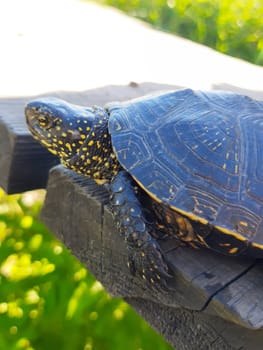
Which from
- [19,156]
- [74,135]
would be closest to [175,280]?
[74,135]

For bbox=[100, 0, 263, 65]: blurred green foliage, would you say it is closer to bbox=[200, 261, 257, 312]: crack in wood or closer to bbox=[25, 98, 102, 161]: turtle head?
bbox=[25, 98, 102, 161]: turtle head

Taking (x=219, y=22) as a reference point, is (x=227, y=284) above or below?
above

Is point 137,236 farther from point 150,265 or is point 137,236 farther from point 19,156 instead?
point 19,156

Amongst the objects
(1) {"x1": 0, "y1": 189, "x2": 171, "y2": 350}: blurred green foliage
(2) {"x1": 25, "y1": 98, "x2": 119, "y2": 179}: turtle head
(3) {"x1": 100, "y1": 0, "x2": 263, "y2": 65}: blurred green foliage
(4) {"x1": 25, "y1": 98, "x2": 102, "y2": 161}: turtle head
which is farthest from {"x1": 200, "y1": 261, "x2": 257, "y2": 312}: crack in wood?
(3) {"x1": 100, "y1": 0, "x2": 263, "y2": 65}: blurred green foliage

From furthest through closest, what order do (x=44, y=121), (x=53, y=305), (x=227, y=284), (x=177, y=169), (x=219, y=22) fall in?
1. (x=219, y=22)
2. (x=53, y=305)
3. (x=44, y=121)
4. (x=177, y=169)
5. (x=227, y=284)

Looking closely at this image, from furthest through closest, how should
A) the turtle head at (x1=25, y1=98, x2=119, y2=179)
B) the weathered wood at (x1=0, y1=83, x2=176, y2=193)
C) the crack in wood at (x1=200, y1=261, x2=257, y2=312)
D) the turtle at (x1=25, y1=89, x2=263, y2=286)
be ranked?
the weathered wood at (x1=0, y1=83, x2=176, y2=193), the turtle head at (x1=25, y1=98, x2=119, y2=179), the turtle at (x1=25, y1=89, x2=263, y2=286), the crack in wood at (x1=200, y1=261, x2=257, y2=312)

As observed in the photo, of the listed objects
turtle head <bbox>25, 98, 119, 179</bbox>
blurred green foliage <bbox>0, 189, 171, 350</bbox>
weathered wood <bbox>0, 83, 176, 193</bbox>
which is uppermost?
turtle head <bbox>25, 98, 119, 179</bbox>

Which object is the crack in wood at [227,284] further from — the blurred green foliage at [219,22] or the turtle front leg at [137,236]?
the blurred green foliage at [219,22]
